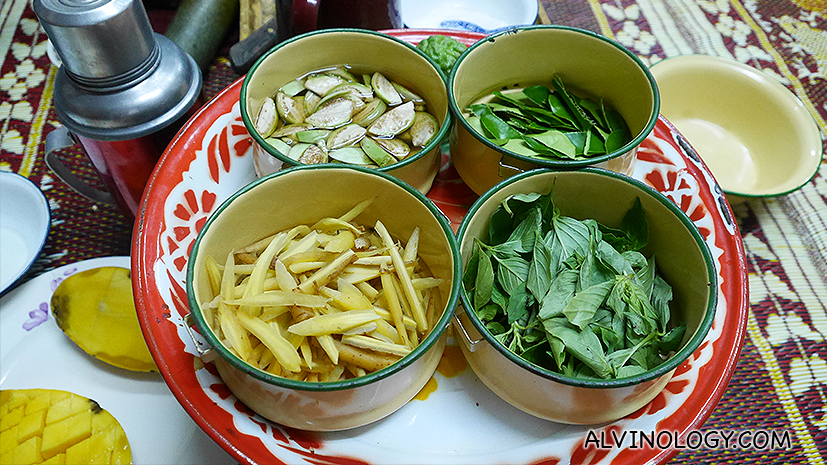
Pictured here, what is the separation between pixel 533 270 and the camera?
0.81 meters

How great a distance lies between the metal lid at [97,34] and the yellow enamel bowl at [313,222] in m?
0.39

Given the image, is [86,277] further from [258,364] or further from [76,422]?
[258,364]

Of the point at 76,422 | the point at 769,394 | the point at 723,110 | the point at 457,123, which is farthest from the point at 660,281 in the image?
the point at 76,422

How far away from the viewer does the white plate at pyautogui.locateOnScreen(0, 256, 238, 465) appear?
100cm

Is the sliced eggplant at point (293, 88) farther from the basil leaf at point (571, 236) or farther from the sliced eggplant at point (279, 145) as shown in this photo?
the basil leaf at point (571, 236)

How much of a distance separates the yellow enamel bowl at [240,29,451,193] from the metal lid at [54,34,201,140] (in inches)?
6.6

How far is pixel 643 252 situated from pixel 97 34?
940mm

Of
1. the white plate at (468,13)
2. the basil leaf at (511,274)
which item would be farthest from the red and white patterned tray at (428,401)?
the white plate at (468,13)

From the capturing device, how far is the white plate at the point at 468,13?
5.43ft

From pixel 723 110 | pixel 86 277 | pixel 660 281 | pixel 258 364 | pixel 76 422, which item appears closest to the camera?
pixel 258 364

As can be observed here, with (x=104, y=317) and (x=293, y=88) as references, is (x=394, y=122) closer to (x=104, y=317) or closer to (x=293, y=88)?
(x=293, y=88)

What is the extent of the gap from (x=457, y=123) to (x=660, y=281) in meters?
0.41

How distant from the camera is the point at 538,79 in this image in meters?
1.13

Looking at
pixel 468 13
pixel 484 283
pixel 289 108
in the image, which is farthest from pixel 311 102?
pixel 468 13
